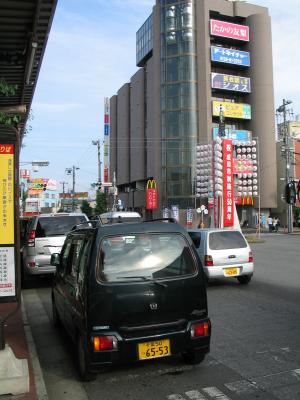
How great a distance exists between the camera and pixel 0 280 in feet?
20.0

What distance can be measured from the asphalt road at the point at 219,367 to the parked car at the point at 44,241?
2892 millimetres

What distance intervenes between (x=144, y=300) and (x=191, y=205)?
167 ft

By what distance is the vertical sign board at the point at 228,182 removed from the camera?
1331 inches

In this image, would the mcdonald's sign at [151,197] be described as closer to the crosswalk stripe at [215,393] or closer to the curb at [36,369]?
the curb at [36,369]

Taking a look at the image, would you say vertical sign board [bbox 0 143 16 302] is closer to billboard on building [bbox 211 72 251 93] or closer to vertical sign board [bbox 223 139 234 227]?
vertical sign board [bbox 223 139 234 227]

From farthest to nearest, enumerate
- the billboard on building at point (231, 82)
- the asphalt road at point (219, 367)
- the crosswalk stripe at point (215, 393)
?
the billboard on building at point (231, 82) < the asphalt road at point (219, 367) < the crosswalk stripe at point (215, 393)

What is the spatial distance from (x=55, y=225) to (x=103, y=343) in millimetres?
8067

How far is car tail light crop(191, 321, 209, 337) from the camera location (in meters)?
5.27

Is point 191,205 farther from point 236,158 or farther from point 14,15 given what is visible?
point 14,15

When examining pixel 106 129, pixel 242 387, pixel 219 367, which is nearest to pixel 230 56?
pixel 106 129

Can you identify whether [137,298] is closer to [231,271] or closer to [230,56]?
[231,271]

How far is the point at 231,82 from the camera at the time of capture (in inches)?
2244

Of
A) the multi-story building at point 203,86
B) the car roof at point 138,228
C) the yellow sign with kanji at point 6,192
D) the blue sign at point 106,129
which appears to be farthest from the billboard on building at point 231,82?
the car roof at point 138,228

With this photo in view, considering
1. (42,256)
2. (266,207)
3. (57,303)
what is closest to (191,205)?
(266,207)
